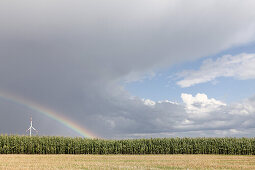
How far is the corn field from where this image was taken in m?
50.9

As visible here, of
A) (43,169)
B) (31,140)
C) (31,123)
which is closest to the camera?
(43,169)

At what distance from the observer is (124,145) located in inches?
2039

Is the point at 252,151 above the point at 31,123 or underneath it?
underneath

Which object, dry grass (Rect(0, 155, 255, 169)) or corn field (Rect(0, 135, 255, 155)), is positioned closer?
dry grass (Rect(0, 155, 255, 169))

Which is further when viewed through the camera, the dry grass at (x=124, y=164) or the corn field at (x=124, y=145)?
the corn field at (x=124, y=145)

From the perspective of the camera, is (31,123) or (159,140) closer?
(159,140)

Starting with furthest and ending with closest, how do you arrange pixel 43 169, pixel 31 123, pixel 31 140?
pixel 31 123, pixel 31 140, pixel 43 169

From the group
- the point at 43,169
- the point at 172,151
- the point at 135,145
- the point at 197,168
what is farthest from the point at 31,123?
the point at 197,168

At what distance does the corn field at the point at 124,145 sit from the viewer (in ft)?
167

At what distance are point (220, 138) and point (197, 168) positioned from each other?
31.8 meters

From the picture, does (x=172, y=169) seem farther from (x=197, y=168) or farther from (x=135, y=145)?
(x=135, y=145)

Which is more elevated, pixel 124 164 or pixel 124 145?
pixel 124 145

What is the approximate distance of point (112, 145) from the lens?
51.9m

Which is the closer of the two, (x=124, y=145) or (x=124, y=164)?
(x=124, y=164)
